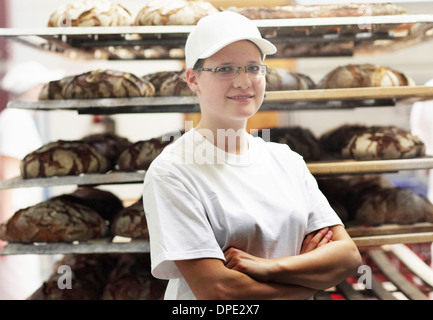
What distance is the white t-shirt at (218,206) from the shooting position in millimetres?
985

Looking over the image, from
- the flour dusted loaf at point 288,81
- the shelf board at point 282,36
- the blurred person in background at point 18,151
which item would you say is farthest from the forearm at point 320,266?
the blurred person in background at point 18,151

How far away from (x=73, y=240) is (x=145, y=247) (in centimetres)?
32

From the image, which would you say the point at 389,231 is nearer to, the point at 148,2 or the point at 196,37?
the point at 196,37

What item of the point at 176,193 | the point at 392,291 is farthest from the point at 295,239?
the point at 392,291

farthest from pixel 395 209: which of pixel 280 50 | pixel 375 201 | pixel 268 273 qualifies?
pixel 268 273

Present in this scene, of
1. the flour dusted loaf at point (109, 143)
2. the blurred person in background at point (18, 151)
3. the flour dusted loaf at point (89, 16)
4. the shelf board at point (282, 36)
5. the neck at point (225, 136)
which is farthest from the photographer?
the flour dusted loaf at point (109, 143)

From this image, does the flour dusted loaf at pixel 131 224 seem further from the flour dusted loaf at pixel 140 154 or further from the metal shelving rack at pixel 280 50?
the flour dusted loaf at pixel 140 154

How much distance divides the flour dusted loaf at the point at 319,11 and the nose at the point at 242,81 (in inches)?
28.4

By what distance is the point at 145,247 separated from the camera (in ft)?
5.49

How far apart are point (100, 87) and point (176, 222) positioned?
0.93 meters

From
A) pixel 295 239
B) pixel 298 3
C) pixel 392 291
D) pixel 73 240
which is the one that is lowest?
pixel 392 291

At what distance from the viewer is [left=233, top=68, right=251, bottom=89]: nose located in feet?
3.27

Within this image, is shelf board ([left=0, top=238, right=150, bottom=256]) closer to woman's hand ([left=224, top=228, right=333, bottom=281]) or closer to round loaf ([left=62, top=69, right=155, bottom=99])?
round loaf ([left=62, top=69, right=155, bottom=99])

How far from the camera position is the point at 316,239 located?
111cm
